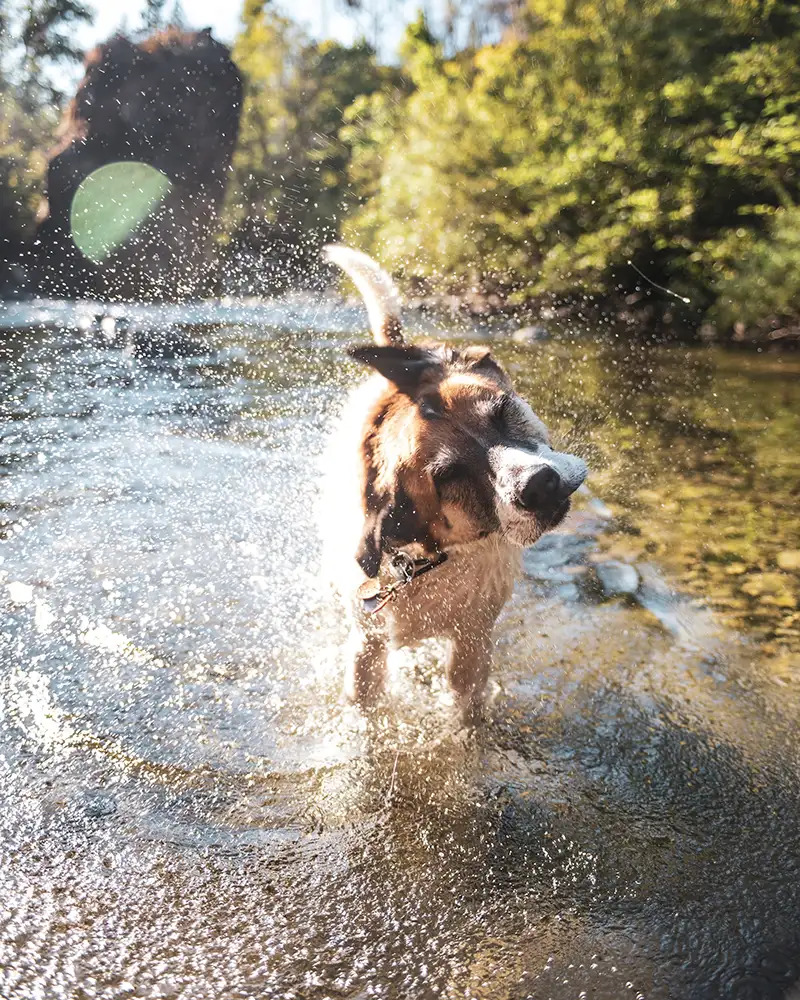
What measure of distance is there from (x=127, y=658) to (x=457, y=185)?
12581 mm

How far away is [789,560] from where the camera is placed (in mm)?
4266

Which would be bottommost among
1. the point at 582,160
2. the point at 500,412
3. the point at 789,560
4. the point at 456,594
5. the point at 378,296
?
the point at 789,560

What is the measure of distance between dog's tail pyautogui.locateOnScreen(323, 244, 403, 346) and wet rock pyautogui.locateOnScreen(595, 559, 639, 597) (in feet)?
5.29

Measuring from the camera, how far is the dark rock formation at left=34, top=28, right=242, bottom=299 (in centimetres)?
1795

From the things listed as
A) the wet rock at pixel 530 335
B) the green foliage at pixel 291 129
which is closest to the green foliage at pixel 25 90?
the green foliage at pixel 291 129

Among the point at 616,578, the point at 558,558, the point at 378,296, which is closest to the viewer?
the point at 378,296

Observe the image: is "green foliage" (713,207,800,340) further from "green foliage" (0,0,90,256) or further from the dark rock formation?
"green foliage" (0,0,90,256)

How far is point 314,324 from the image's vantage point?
12922mm

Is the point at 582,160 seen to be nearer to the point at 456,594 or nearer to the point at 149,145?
the point at 456,594

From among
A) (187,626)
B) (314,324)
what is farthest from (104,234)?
(187,626)

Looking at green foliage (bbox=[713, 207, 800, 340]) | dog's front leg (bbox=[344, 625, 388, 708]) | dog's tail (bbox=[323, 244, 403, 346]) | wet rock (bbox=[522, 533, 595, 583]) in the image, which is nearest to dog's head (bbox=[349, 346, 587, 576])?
dog's front leg (bbox=[344, 625, 388, 708])

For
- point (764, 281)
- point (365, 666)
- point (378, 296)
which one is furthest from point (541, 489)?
point (764, 281)

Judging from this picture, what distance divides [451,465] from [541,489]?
30 centimetres

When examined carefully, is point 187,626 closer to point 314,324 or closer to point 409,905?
point 409,905
